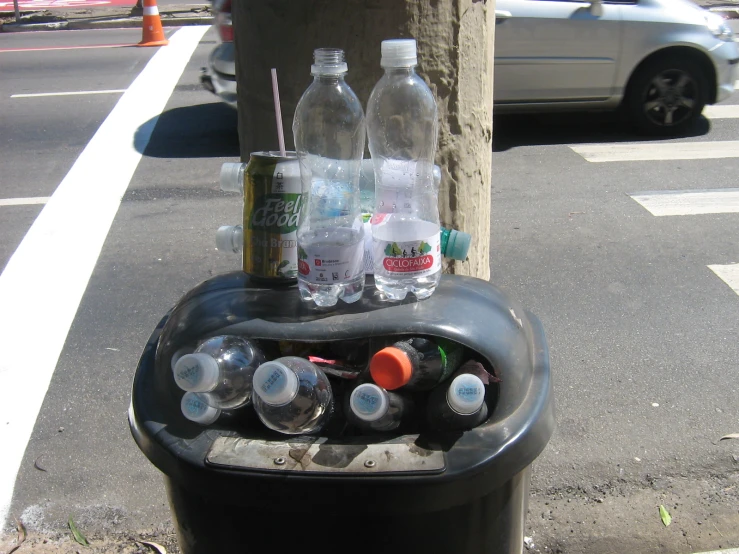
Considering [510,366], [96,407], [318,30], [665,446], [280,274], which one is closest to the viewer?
[510,366]

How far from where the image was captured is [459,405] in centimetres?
149

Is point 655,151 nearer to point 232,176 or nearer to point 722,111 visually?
point 722,111

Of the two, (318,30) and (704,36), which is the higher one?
(318,30)

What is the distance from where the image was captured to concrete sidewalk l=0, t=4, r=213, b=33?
15609 millimetres

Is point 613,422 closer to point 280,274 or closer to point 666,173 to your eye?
point 280,274

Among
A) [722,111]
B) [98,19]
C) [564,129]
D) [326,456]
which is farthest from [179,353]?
[98,19]

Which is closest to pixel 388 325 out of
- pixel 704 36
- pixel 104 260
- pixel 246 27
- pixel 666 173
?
pixel 246 27

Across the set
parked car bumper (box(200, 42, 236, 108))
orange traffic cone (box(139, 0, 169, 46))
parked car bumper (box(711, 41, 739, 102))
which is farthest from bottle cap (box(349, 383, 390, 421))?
orange traffic cone (box(139, 0, 169, 46))

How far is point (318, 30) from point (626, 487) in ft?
7.19

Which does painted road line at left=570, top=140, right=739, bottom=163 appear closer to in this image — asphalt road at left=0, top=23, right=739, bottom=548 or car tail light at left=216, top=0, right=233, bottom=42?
asphalt road at left=0, top=23, right=739, bottom=548

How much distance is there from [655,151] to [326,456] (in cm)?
671

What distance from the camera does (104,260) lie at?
5238mm

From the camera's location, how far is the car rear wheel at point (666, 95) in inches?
304

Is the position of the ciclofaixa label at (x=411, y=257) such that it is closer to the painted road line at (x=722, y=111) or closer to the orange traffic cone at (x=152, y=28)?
the painted road line at (x=722, y=111)
